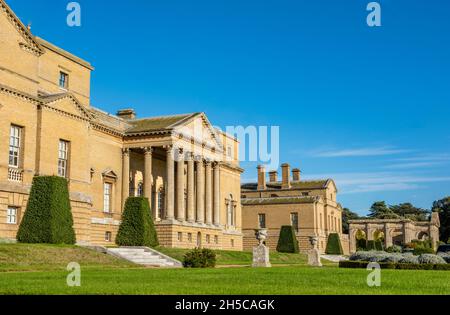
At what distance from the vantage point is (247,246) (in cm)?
7731

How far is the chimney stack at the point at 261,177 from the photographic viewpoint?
87938mm

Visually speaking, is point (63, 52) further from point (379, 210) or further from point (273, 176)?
point (379, 210)

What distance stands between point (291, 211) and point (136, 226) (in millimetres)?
42053

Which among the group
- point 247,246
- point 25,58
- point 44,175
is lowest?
point 247,246

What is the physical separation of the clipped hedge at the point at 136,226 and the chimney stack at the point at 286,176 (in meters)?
49.3

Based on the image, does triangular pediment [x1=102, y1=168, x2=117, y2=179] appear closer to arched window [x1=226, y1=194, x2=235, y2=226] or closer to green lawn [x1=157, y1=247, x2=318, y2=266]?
green lawn [x1=157, y1=247, x2=318, y2=266]

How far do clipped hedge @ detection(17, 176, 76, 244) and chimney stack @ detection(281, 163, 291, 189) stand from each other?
5767 cm

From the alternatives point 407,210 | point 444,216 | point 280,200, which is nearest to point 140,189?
point 280,200

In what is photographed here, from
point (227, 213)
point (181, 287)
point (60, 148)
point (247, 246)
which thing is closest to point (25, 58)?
point (60, 148)

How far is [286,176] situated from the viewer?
8719 cm

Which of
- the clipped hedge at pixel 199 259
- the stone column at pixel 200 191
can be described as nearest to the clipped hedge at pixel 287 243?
the stone column at pixel 200 191

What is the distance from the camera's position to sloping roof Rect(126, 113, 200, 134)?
4728 centimetres
